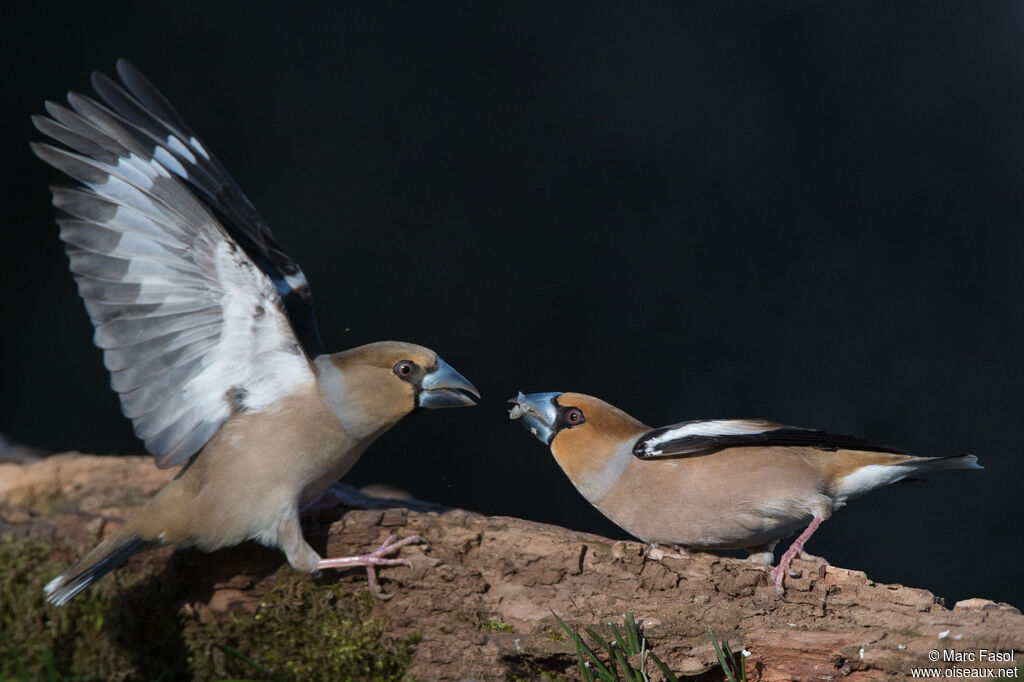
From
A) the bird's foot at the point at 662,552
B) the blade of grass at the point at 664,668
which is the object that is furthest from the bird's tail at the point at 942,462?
the blade of grass at the point at 664,668

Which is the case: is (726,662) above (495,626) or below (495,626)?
below

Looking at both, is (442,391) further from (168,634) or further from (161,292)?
(168,634)

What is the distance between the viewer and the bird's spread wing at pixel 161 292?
224 cm

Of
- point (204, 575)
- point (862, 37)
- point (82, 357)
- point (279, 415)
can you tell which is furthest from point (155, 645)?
point (862, 37)

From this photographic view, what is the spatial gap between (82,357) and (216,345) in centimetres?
137

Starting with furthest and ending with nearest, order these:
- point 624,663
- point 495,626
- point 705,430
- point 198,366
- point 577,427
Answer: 1. point 577,427
2. point 705,430
3. point 198,366
4. point 495,626
5. point 624,663

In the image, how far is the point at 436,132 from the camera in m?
3.46

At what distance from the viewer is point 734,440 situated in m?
2.48

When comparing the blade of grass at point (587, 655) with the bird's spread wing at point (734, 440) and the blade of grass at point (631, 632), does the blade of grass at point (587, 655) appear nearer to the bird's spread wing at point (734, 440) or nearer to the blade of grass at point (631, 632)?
the blade of grass at point (631, 632)

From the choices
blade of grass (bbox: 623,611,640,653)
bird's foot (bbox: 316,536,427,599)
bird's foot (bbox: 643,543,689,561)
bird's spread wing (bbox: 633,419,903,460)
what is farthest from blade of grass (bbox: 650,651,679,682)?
bird's foot (bbox: 316,536,427,599)

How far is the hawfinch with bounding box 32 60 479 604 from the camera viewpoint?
7.38ft

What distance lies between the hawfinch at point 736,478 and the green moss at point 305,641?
786mm

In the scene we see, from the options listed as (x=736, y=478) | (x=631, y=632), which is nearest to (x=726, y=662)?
(x=631, y=632)

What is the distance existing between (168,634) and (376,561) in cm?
69
